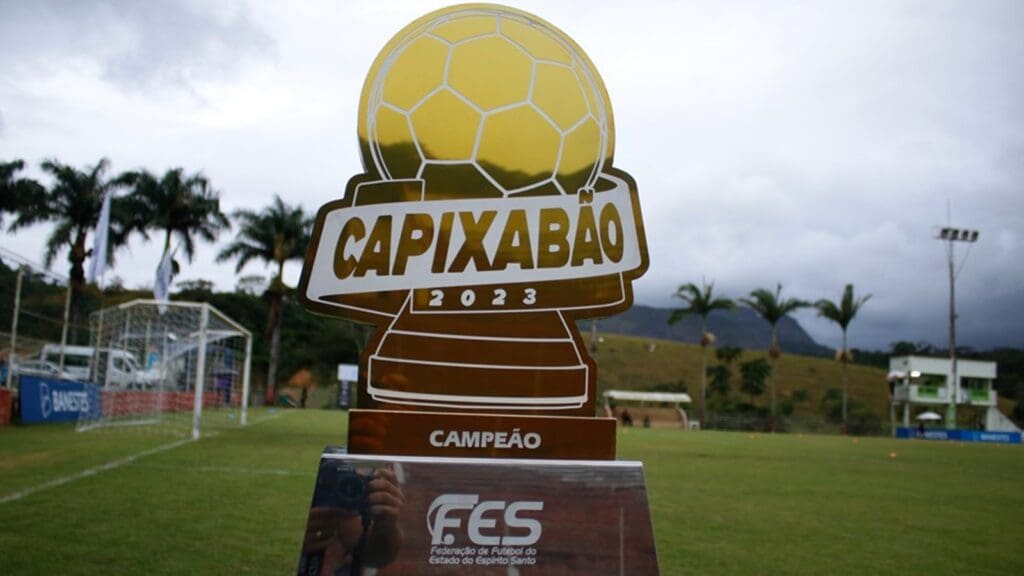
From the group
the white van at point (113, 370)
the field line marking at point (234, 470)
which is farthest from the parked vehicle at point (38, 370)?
the field line marking at point (234, 470)

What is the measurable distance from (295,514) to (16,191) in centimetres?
3289

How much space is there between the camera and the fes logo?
4543 millimetres

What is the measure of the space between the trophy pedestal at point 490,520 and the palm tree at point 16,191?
122 ft

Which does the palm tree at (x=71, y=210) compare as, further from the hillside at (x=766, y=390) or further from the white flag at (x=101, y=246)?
the hillside at (x=766, y=390)

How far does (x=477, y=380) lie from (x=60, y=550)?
4.02 meters

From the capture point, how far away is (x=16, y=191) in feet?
114

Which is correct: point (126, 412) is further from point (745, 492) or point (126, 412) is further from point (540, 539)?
point (540, 539)

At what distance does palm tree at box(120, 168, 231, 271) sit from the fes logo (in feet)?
135

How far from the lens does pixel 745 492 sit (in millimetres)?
12594

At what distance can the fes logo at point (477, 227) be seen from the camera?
4543 mm

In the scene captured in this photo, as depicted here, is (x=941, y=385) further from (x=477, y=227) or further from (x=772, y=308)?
(x=477, y=227)

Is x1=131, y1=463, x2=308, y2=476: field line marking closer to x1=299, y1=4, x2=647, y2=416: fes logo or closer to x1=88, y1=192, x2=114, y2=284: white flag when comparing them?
x1=299, y1=4, x2=647, y2=416: fes logo

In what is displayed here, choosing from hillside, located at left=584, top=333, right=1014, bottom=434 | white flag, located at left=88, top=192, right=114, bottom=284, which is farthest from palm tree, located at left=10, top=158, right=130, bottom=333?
hillside, located at left=584, top=333, right=1014, bottom=434

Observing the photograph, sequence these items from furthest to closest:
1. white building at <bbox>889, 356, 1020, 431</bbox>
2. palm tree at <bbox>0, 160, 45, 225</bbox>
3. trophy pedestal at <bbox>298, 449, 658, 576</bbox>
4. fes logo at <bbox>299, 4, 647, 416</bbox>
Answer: white building at <bbox>889, 356, 1020, 431</bbox>, palm tree at <bbox>0, 160, 45, 225</bbox>, fes logo at <bbox>299, 4, 647, 416</bbox>, trophy pedestal at <bbox>298, 449, 658, 576</bbox>
